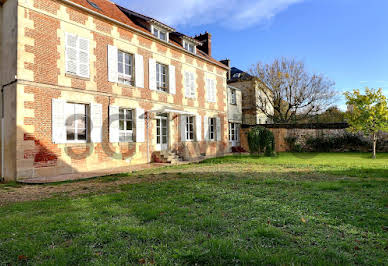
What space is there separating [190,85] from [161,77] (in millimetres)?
2244

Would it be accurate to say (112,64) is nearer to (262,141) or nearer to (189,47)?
(189,47)

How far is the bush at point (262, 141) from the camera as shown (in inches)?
540

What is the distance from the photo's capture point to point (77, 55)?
9133 mm

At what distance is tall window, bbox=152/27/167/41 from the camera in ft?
42.1

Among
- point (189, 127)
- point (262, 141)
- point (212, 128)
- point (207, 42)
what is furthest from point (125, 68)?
point (207, 42)

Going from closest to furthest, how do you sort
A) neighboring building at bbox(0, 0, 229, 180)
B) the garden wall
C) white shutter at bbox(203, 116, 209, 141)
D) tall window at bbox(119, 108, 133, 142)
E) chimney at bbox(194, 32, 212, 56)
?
neighboring building at bbox(0, 0, 229, 180) → tall window at bbox(119, 108, 133, 142) → white shutter at bbox(203, 116, 209, 141) → the garden wall → chimney at bbox(194, 32, 212, 56)

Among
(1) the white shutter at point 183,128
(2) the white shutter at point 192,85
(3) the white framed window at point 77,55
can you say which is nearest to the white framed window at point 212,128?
(2) the white shutter at point 192,85

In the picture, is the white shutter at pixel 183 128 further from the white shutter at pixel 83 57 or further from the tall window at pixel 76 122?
the white shutter at pixel 83 57

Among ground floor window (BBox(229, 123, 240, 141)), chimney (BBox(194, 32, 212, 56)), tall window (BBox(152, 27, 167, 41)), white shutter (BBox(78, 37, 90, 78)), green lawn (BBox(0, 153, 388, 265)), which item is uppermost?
chimney (BBox(194, 32, 212, 56))

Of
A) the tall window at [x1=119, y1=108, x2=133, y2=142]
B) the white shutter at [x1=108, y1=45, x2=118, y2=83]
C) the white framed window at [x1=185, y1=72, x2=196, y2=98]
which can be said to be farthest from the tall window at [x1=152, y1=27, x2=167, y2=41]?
the tall window at [x1=119, y1=108, x2=133, y2=142]

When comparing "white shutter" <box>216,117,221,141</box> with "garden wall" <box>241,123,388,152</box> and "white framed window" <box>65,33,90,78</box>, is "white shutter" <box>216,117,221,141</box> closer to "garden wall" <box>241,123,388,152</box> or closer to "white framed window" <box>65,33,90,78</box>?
"garden wall" <box>241,123,388,152</box>

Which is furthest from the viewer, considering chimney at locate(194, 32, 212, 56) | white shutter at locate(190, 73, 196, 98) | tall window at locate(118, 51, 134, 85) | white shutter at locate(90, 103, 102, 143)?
chimney at locate(194, 32, 212, 56)

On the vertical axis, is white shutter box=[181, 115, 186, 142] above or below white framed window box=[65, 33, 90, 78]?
below

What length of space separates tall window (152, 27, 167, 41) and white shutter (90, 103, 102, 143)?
5.26m
